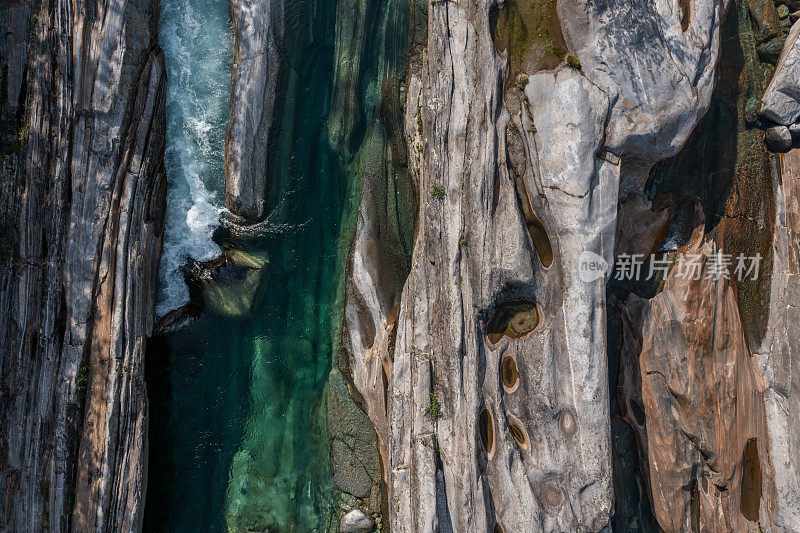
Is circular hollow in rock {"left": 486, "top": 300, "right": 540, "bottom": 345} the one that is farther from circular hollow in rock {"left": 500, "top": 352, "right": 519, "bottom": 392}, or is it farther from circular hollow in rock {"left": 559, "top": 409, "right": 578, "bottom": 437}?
circular hollow in rock {"left": 559, "top": 409, "right": 578, "bottom": 437}

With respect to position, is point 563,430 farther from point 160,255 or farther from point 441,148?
point 160,255

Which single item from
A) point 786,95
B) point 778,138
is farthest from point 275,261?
point 786,95

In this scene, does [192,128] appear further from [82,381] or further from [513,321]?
[513,321]

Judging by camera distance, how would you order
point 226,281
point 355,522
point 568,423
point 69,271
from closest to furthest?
1. point 568,423
2. point 69,271
3. point 226,281
4. point 355,522

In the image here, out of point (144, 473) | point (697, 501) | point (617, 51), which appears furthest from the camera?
point (144, 473)

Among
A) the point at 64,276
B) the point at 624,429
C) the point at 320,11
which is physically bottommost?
the point at 624,429

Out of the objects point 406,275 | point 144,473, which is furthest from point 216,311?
point 406,275
